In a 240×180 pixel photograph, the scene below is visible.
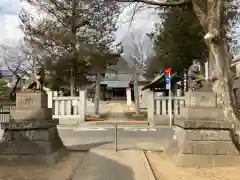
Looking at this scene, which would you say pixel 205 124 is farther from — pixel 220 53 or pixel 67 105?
pixel 67 105

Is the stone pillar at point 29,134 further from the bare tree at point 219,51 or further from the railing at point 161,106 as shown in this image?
the railing at point 161,106

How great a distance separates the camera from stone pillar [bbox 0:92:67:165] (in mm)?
9680

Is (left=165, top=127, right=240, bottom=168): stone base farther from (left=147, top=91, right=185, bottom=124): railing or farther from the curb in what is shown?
(left=147, top=91, right=185, bottom=124): railing

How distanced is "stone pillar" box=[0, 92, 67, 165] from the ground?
2.65 meters

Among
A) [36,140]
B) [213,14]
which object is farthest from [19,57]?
[36,140]

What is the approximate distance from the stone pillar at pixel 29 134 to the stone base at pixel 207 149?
323cm

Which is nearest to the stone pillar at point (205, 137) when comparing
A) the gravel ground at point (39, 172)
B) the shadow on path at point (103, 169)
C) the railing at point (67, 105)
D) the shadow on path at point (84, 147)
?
the shadow on path at point (103, 169)

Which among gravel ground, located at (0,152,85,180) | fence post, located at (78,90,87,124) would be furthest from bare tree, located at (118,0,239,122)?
fence post, located at (78,90,87,124)

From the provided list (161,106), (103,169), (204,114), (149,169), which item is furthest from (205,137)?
(161,106)

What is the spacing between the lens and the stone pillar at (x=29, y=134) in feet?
31.8

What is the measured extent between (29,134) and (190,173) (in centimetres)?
404

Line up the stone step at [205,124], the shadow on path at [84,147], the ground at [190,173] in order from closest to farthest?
the ground at [190,173] < the stone step at [205,124] < the shadow on path at [84,147]

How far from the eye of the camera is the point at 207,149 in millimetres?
9750

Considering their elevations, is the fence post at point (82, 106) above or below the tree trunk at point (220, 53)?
below
